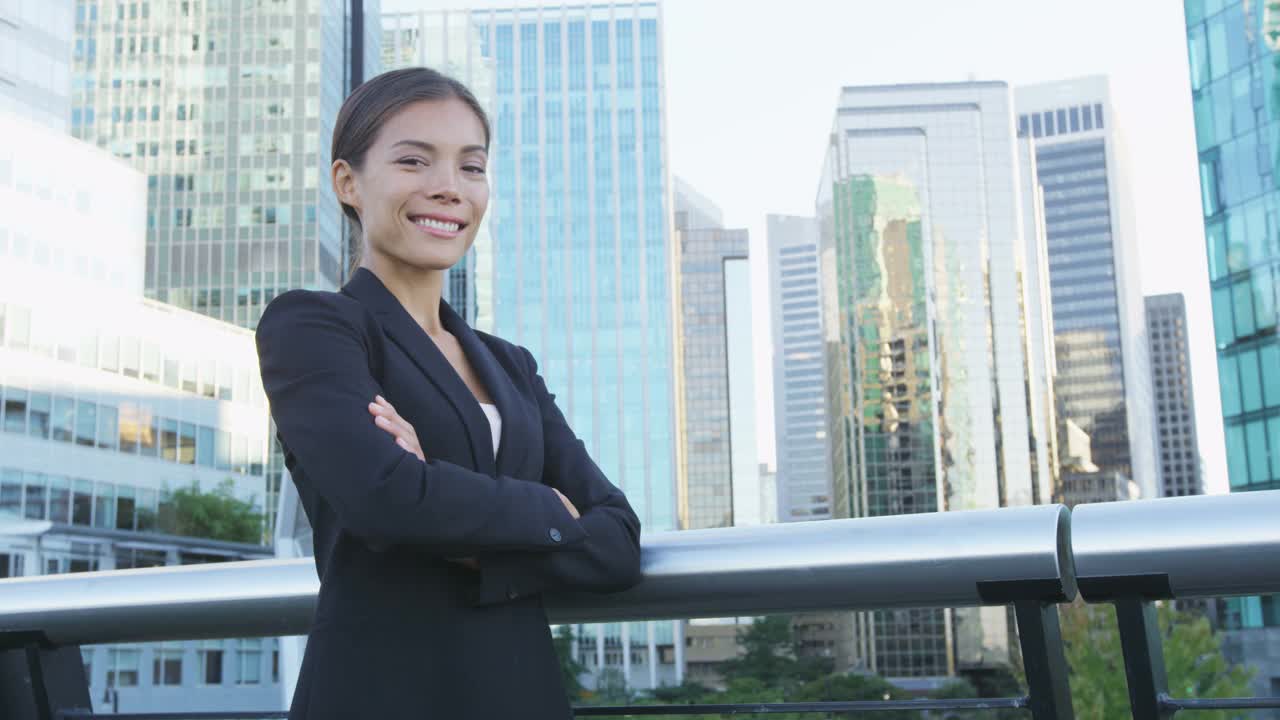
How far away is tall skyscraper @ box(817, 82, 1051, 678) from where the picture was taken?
9669cm

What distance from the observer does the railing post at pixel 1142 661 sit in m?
1.21

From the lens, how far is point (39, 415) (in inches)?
1374

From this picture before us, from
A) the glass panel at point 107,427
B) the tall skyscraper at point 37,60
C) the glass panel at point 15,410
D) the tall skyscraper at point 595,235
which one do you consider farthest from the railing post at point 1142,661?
the tall skyscraper at point 595,235

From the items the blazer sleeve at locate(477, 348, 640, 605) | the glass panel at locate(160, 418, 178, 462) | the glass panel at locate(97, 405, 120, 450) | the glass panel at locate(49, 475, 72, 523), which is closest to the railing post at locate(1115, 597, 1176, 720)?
the blazer sleeve at locate(477, 348, 640, 605)

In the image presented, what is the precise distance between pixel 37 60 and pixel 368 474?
48.4 metres

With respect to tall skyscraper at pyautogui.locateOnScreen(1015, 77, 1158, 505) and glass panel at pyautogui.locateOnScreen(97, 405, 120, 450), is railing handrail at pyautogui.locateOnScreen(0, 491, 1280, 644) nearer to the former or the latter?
glass panel at pyautogui.locateOnScreen(97, 405, 120, 450)

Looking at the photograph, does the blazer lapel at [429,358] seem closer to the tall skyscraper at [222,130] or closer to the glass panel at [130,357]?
the glass panel at [130,357]

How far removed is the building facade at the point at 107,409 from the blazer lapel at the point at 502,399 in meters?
33.7

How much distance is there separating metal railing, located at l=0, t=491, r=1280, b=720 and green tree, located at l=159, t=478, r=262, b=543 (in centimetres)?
4048

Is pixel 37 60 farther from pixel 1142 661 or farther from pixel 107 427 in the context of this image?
pixel 1142 661

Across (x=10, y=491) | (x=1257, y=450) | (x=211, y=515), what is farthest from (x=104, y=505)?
(x=1257, y=450)

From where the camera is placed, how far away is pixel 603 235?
3661 inches

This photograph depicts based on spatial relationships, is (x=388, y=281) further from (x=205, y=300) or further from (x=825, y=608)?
(x=205, y=300)

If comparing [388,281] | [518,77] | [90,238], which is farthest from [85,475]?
[518,77]
